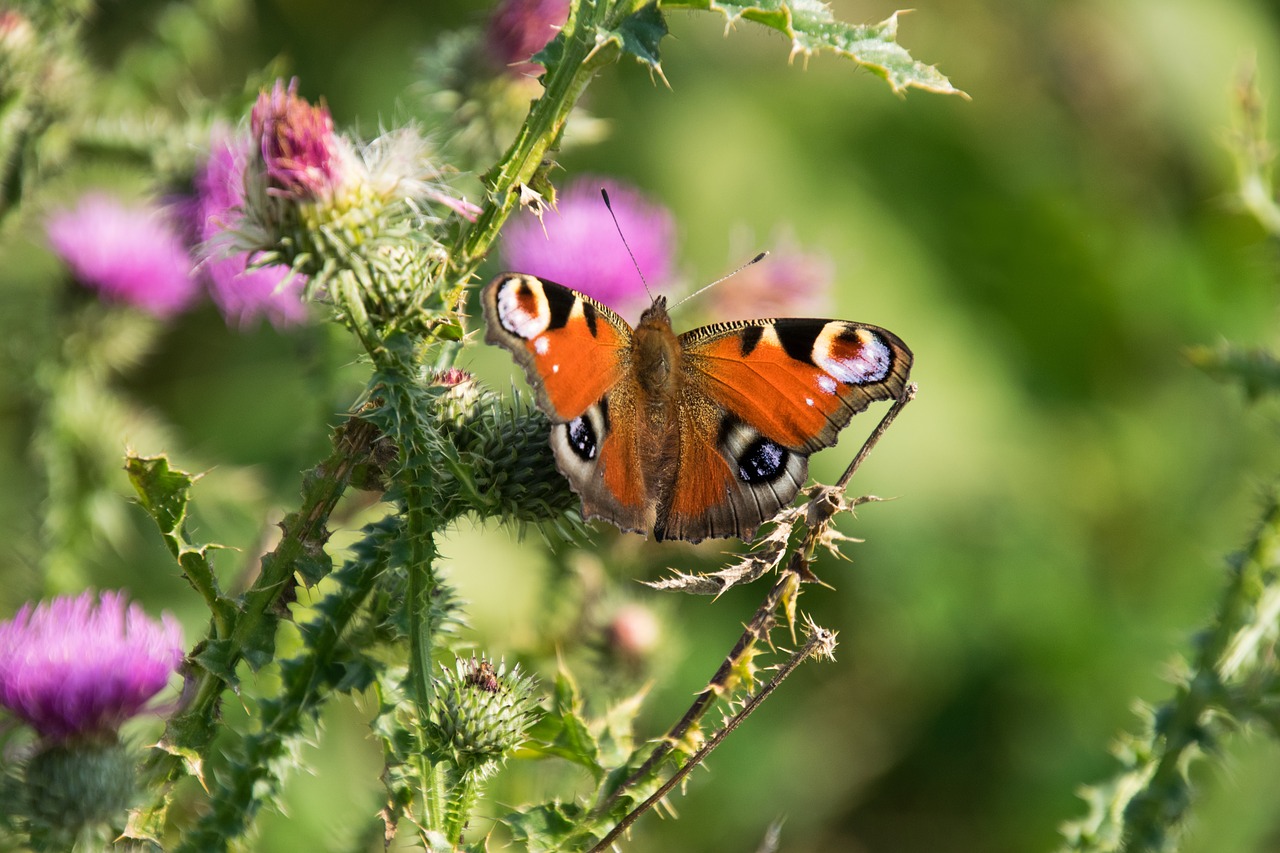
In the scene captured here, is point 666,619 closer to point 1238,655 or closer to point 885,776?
point 1238,655

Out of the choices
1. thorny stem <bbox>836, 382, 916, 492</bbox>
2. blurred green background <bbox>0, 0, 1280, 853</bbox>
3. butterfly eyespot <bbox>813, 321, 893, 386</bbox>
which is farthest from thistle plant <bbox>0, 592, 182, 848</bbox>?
butterfly eyespot <bbox>813, 321, 893, 386</bbox>

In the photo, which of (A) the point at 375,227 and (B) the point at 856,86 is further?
(B) the point at 856,86

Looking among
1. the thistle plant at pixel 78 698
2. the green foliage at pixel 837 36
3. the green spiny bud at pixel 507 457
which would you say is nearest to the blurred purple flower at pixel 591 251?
the green spiny bud at pixel 507 457

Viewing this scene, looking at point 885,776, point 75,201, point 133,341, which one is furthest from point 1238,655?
point 75,201

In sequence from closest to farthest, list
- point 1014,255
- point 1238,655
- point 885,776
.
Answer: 1. point 1238,655
2. point 885,776
3. point 1014,255

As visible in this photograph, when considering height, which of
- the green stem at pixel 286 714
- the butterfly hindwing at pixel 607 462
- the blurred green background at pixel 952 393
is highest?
the butterfly hindwing at pixel 607 462

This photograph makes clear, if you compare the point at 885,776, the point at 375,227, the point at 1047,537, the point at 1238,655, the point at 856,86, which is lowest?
the point at 885,776

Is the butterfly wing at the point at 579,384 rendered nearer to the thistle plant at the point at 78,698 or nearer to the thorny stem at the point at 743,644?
the thorny stem at the point at 743,644

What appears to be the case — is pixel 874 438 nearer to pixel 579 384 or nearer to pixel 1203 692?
pixel 579 384
